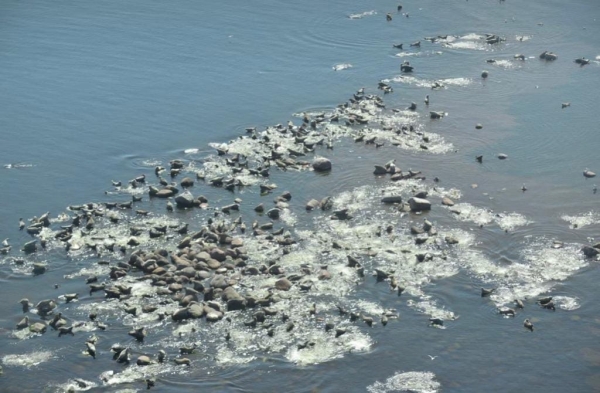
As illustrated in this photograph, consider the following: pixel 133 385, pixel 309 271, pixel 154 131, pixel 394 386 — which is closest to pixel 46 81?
pixel 154 131

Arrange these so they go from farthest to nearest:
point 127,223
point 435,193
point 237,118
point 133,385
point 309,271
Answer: point 237,118
point 435,193
point 127,223
point 309,271
point 133,385

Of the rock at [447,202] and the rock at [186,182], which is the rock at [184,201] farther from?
the rock at [447,202]

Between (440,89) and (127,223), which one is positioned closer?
(127,223)

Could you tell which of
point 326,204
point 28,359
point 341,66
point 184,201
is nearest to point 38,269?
point 28,359

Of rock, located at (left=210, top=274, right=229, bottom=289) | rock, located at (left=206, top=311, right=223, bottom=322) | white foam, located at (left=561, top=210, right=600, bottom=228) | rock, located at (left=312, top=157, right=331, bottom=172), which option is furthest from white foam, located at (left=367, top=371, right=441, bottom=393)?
rock, located at (left=312, top=157, right=331, bottom=172)

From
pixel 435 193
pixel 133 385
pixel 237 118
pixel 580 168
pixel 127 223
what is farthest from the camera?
pixel 237 118

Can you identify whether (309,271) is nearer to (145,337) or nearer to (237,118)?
(145,337)

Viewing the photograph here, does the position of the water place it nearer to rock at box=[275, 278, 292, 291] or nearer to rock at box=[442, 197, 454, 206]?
rock at box=[442, 197, 454, 206]

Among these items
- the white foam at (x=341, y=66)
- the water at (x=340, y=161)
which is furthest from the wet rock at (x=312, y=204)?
the white foam at (x=341, y=66)
